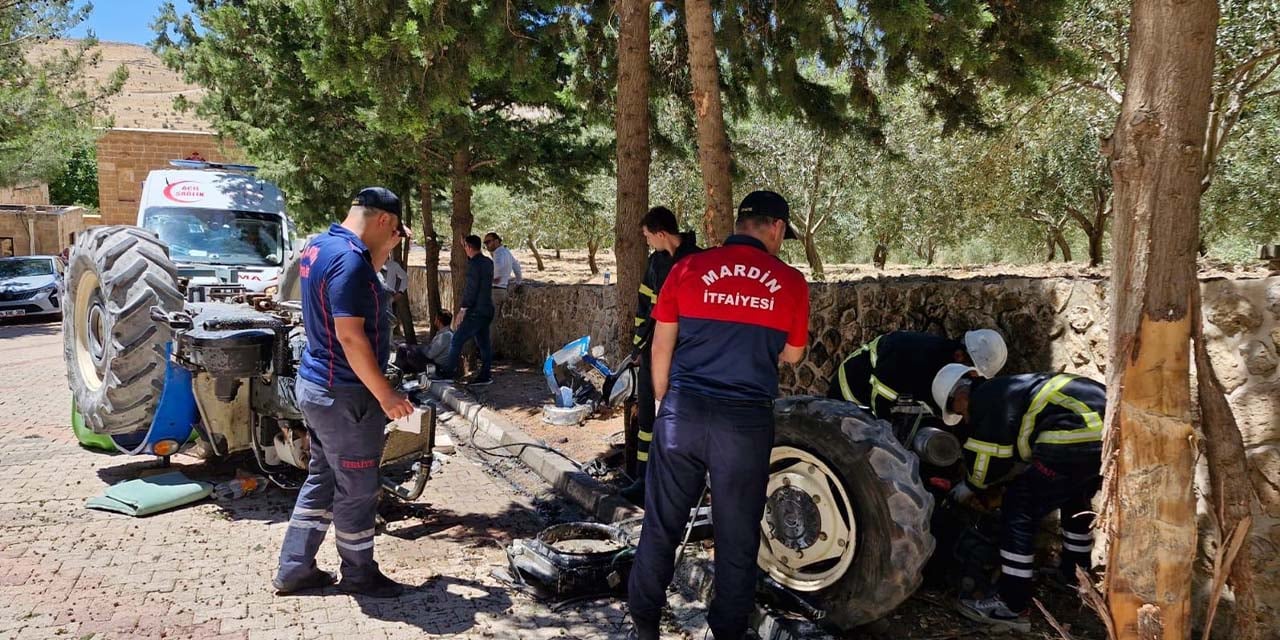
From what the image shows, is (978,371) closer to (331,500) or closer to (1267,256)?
(1267,256)

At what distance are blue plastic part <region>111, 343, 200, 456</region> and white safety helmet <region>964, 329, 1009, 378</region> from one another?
496cm

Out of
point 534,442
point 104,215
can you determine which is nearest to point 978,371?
point 534,442

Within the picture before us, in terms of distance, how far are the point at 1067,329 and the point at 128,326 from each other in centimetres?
587

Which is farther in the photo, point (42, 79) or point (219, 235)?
point (42, 79)

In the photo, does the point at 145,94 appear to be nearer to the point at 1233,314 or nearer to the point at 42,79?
the point at 42,79

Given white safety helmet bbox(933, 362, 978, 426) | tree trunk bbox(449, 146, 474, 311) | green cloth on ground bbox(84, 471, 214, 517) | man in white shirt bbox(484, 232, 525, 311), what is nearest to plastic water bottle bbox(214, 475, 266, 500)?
green cloth on ground bbox(84, 471, 214, 517)

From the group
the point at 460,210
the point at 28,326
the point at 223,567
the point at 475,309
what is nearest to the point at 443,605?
the point at 223,567

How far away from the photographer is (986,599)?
150 inches

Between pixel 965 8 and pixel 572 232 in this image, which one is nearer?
pixel 965 8

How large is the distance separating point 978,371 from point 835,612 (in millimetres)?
1527

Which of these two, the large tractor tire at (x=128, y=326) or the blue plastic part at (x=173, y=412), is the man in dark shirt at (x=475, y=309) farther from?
the blue plastic part at (x=173, y=412)

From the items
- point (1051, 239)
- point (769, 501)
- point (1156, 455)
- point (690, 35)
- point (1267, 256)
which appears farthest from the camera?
point (1051, 239)

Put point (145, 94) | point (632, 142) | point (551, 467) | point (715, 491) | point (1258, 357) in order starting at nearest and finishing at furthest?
1. point (1258, 357)
2. point (715, 491)
3. point (551, 467)
4. point (632, 142)
5. point (145, 94)

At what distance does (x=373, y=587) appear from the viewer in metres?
4.26
